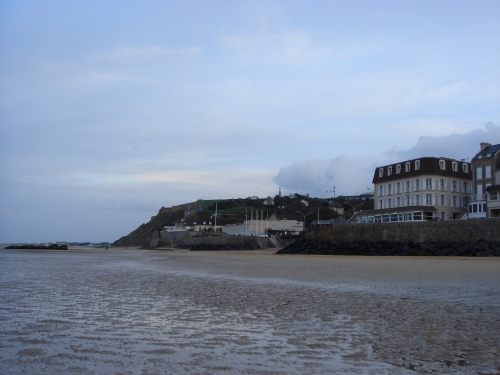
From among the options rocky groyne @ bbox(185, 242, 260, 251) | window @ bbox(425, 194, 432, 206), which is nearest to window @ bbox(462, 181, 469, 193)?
window @ bbox(425, 194, 432, 206)

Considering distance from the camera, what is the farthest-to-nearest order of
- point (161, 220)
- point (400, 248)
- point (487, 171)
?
point (161, 220) → point (487, 171) → point (400, 248)

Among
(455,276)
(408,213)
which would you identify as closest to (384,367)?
(455,276)

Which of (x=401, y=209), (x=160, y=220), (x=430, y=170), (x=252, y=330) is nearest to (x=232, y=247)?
(x=401, y=209)

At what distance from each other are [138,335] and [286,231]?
294 ft

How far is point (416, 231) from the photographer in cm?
4097

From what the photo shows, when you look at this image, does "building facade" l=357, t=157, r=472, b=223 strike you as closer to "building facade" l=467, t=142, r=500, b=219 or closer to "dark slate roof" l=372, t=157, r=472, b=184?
"dark slate roof" l=372, t=157, r=472, b=184

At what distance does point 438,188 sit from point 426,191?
4.83 feet

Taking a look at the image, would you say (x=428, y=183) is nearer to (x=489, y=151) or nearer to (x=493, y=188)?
(x=489, y=151)

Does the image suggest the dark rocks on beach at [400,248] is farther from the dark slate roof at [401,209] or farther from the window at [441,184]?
the window at [441,184]

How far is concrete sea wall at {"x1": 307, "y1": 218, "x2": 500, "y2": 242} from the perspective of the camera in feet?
117

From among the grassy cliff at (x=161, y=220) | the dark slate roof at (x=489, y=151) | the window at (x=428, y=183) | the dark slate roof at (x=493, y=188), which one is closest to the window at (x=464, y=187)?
the window at (x=428, y=183)

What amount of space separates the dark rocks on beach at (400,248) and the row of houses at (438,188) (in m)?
14.7

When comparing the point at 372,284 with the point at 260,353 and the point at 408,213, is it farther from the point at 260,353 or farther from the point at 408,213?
the point at 408,213

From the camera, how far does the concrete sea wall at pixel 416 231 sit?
3575 cm
